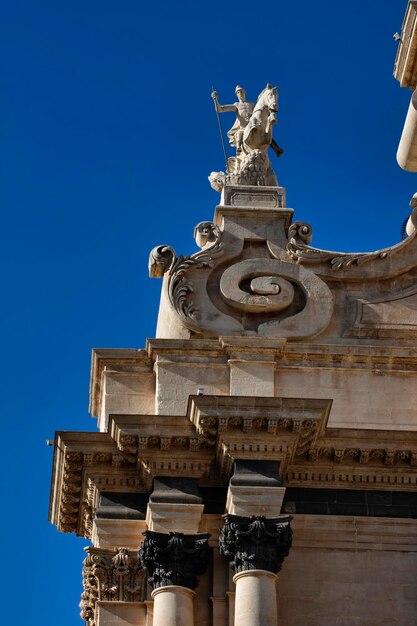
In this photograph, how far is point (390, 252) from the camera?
115 ft

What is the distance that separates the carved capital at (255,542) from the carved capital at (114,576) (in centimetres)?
140

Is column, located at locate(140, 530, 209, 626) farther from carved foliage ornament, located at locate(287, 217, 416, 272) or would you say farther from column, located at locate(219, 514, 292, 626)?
carved foliage ornament, located at locate(287, 217, 416, 272)

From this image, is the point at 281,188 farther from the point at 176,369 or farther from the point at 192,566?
the point at 192,566

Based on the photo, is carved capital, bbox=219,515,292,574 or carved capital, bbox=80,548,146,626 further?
carved capital, bbox=80,548,146,626

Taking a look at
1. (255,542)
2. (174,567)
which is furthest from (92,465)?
(255,542)

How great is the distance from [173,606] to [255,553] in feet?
4.55

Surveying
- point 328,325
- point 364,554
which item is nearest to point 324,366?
point 328,325

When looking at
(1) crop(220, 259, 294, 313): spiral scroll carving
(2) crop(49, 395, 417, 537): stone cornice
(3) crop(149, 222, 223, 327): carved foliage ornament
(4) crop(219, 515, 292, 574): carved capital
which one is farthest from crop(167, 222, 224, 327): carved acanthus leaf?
(4) crop(219, 515, 292, 574): carved capital

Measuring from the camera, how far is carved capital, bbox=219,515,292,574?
31.3 m

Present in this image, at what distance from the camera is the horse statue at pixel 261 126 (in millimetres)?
36375

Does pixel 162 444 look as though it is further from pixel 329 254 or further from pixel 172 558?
pixel 329 254

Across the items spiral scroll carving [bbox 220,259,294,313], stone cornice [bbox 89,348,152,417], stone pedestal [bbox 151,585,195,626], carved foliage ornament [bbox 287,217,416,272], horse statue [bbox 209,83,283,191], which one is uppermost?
horse statue [bbox 209,83,283,191]

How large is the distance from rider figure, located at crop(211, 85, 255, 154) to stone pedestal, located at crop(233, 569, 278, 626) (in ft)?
27.9

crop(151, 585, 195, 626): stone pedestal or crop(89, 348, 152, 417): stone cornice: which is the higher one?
crop(89, 348, 152, 417): stone cornice
